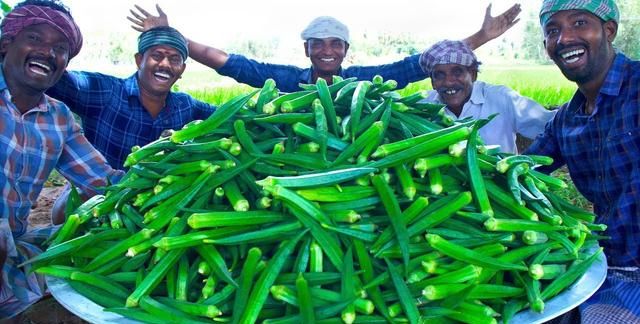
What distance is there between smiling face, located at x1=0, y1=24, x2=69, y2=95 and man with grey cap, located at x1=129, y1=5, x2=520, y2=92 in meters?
1.47

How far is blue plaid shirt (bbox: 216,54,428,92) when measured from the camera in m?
5.41

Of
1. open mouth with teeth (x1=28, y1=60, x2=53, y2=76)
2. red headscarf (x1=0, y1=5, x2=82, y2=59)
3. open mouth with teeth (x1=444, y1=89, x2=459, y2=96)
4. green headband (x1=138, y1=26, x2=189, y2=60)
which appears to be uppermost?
red headscarf (x1=0, y1=5, x2=82, y2=59)

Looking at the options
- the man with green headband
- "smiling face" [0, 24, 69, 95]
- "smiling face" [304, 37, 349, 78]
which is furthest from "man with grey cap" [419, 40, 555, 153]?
"smiling face" [0, 24, 69, 95]

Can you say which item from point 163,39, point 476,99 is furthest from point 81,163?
point 476,99

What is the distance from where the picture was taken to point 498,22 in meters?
5.25

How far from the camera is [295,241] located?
1792mm

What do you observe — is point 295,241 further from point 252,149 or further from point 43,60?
point 43,60

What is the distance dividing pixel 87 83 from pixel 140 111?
409mm

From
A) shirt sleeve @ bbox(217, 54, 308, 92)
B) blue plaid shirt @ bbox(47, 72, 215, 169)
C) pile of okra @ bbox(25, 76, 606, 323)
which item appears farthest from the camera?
shirt sleeve @ bbox(217, 54, 308, 92)

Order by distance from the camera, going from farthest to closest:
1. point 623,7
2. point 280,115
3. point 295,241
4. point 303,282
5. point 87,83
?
point 623,7, point 87,83, point 280,115, point 295,241, point 303,282

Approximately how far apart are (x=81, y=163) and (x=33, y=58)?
2.28ft

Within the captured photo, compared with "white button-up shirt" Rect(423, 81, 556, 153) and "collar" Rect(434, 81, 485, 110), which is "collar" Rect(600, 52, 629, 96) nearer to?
"white button-up shirt" Rect(423, 81, 556, 153)

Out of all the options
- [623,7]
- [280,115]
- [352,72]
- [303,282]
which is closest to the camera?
[303,282]

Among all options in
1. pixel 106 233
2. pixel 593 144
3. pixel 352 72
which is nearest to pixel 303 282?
pixel 106 233
